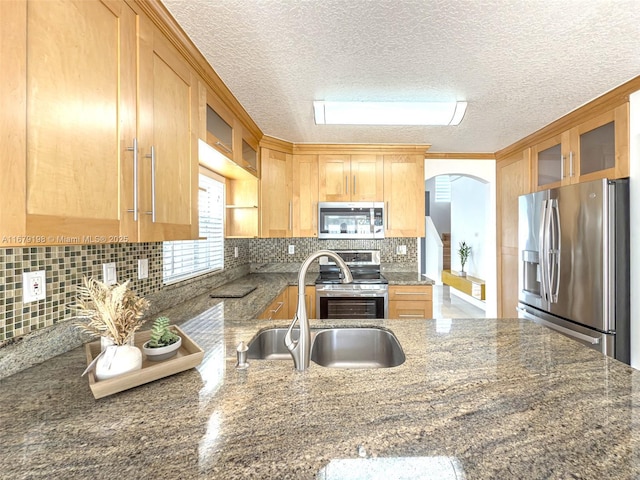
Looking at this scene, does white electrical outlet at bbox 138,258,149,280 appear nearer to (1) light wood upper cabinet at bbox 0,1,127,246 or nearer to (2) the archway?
(1) light wood upper cabinet at bbox 0,1,127,246

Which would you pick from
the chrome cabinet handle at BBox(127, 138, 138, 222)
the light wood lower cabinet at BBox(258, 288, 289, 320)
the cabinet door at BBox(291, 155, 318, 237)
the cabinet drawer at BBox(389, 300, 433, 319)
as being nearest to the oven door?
the cabinet drawer at BBox(389, 300, 433, 319)

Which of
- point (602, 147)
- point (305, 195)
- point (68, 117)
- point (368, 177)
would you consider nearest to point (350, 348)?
point (68, 117)

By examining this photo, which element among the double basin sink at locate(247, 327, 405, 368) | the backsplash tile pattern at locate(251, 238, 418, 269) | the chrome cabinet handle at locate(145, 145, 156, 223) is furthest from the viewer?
the backsplash tile pattern at locate(251, 238, 418, 269)

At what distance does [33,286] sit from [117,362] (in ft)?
1.66

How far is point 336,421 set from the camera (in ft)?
2.32

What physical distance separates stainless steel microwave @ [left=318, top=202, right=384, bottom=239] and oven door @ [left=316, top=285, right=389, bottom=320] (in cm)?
68

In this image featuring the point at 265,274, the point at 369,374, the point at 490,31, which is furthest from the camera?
the point at 265,274

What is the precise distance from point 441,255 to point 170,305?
6.46 meters

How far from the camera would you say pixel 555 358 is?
42.1 inches

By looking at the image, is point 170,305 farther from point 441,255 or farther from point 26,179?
point 441,255

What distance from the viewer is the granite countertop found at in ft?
1.87

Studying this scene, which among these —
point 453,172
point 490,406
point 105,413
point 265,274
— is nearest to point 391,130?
point 453,172

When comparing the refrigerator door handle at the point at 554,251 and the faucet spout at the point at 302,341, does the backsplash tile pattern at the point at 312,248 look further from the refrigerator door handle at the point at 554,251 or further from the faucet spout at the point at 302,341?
the faucet spout at the point at 302,341

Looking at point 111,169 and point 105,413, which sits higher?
point 111,169
